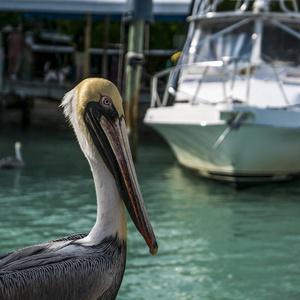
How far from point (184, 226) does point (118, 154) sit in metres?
3.88

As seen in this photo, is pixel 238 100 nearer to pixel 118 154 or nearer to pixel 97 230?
pixel 118 154

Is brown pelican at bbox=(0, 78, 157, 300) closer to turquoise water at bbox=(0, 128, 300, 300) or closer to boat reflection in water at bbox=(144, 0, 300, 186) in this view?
turquoise water at bbox=(0, 128, 300, 300)

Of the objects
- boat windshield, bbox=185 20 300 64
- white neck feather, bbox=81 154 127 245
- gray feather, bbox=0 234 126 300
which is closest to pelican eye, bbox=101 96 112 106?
white neck feather, bbox=81 154 127 245

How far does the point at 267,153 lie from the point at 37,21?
12.1m

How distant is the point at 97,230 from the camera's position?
3027mm

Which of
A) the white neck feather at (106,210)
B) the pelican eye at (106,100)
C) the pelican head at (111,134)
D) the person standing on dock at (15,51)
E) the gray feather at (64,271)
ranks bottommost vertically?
the person standing on dock at (15,51)

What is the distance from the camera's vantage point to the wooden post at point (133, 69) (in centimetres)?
1077

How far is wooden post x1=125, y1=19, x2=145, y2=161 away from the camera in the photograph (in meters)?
10.8

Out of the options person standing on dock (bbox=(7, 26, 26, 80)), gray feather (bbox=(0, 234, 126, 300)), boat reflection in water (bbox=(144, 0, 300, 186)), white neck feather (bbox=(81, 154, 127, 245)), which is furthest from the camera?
person standing on dock (bbox=(7, 26, 26, 80))

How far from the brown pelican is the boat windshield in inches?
270

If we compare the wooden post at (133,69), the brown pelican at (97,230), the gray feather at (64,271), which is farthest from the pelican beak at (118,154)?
the wooden post at (133,69)

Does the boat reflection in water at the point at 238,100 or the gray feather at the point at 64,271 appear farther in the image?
the boat reflection in water at the point at 238,100

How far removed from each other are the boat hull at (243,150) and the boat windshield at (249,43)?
1443 millimetres

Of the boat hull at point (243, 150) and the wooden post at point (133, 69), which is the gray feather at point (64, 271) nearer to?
the boat hull at point (243, 150)
